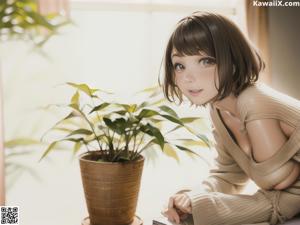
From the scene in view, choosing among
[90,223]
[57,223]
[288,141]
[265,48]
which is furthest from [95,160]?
[265,48]

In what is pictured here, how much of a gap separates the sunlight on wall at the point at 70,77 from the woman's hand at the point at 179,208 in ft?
2.30

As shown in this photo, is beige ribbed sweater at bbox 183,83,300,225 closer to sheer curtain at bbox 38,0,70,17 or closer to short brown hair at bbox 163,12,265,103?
short brown hair at bbox 163,12,265,103

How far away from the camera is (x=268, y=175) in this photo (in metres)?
1.00

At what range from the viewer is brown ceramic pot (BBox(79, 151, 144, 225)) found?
1.12m

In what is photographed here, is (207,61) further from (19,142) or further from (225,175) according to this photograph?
(19,142)

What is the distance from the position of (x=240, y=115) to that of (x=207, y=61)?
169 millimetres

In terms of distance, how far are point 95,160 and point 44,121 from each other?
577mm

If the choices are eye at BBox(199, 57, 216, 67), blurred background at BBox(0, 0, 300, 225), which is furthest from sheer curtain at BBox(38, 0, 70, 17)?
eye at BBox(199, 57, 216, 67)

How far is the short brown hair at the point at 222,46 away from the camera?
1020 mm

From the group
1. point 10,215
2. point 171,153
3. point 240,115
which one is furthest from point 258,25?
point 10,215

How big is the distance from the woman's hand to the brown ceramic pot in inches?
6.5

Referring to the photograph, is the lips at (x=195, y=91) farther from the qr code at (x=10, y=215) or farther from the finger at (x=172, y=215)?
the qr code at (x=10, y=215)

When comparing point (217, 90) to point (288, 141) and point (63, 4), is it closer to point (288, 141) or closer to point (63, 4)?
point (288, 141)

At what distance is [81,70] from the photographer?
1732mm
